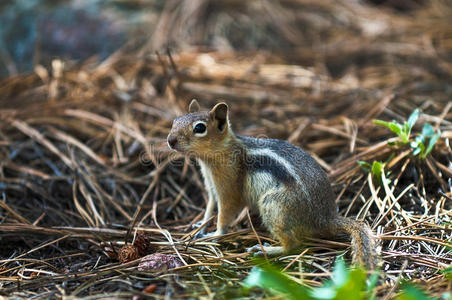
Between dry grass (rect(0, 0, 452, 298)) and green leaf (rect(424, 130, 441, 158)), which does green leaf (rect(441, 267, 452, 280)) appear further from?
green leaf (rect(424, 130, 441, 158))

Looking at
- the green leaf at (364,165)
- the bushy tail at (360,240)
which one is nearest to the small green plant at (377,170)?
the green leaf at (364,165)

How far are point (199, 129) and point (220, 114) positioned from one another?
196 mm

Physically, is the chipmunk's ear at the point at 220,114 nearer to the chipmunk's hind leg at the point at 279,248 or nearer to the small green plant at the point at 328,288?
the chipmunk's hind leg at the point at 279,248

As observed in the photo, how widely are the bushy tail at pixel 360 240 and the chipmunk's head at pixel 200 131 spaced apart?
3.27ft

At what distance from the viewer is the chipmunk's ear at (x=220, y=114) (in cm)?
287

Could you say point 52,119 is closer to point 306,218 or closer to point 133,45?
point 133,45

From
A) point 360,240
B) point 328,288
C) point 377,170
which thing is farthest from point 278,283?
point 377,170

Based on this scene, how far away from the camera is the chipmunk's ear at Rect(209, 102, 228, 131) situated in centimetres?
287

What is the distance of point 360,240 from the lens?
2326 millimetres

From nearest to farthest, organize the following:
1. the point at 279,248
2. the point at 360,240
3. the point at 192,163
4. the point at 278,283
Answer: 1. the point at 278,283
2. the point at 360,240
3. the point at 279,248
4. the point at 192,163

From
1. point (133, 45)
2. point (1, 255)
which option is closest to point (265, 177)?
point (1, 255)

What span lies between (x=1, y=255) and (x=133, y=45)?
148 inches

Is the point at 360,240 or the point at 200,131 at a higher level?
the point at 200,131

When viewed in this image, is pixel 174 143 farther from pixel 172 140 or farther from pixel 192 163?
pixel 192 163
